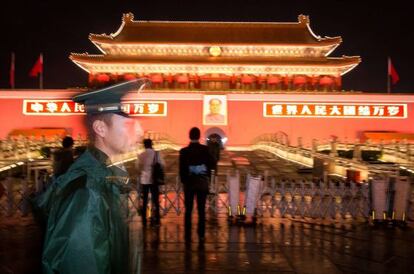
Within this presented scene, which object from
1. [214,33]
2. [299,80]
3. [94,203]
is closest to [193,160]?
[94,203]

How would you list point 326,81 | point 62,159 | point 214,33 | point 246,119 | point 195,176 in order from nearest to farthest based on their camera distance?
point 62,159 → point 195,176 → point 246,119 → point 326,81 → point 214,33

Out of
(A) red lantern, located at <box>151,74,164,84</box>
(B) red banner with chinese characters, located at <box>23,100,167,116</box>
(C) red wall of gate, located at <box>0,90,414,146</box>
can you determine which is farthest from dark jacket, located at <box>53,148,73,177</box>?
(A) red lantern, located at <box>151,74,164,84</box>

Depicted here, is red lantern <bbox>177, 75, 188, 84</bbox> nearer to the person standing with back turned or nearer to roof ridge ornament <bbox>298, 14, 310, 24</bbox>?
roof ridge ornament <bbox>298, 14, 310, 24</bbox>

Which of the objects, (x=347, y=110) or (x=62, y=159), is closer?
(x=62, y=159)

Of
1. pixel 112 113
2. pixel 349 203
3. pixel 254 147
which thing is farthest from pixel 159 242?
pixel 254 147

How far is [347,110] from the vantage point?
3466 cm

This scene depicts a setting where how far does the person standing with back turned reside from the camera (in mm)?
7773

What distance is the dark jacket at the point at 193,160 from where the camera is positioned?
7.84 m

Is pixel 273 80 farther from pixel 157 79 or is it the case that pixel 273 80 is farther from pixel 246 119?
pixel 157 79

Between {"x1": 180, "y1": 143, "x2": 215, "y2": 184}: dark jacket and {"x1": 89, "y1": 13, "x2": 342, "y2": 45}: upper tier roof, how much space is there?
32.4m

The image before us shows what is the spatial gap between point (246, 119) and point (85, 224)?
110 feet

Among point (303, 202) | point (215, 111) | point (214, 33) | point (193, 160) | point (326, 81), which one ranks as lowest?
point (303, 202)

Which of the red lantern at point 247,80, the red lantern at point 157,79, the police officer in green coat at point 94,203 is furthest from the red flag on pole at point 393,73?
the police officer in green coat at point 94,203

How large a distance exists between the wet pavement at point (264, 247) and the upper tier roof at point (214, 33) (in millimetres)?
31681
